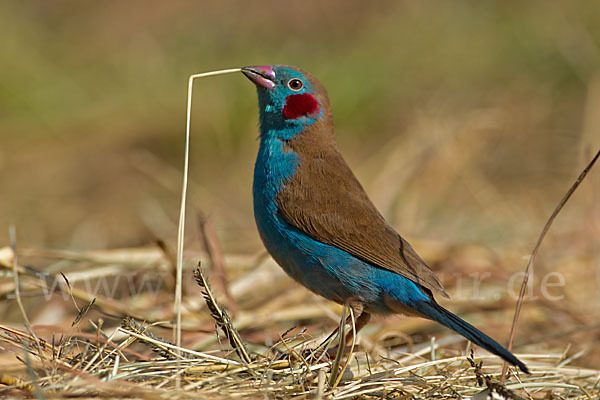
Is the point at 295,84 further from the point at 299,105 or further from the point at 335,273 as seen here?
the point at 335,273

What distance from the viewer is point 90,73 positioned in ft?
27.4

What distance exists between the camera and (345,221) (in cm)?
297

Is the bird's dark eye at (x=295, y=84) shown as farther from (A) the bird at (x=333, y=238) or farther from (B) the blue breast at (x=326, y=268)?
(B) the blue breast at (x=326, y=268)

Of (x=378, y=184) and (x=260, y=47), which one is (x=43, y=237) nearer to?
(x=378, y=184)

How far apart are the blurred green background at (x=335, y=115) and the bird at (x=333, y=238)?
1.94 meters

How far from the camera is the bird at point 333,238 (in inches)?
113

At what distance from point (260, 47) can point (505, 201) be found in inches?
142

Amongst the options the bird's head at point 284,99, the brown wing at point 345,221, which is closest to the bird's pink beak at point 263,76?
the bird's head at point 284,99

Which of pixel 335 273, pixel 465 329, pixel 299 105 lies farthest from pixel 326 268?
pixel 299 105

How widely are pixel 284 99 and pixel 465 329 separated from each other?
4.81ft

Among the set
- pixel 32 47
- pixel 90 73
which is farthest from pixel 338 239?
Result: pixel 32 47

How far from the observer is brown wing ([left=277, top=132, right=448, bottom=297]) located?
2881 millimetres

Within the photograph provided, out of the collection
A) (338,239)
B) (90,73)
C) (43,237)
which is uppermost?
(90,73)

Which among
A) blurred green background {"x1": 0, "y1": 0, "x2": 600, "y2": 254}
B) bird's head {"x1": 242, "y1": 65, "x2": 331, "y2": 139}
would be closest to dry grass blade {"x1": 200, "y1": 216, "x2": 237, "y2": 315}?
bird's head {"x1": 242, "y1": 65, "x2": 331, "y2": 139}
